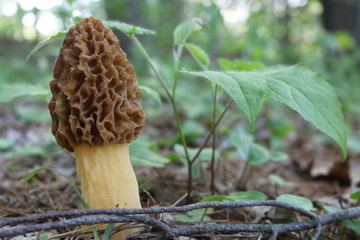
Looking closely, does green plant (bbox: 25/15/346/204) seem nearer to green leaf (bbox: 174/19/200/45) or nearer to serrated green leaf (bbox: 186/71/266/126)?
serrated green leaf (bbox: 186/71/266/126)

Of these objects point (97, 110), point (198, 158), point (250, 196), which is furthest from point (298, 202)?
point (97, 110)

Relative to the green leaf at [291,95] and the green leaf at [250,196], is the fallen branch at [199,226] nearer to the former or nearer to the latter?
the green leaf at [250,196]

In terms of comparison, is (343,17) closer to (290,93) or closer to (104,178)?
(290,93)

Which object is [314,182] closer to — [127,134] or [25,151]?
[127,134]

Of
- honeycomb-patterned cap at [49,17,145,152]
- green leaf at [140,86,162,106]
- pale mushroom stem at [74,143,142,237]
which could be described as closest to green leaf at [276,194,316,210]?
pale mushroom stem at [74,143,142,237]

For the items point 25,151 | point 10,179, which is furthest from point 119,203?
point 25,151

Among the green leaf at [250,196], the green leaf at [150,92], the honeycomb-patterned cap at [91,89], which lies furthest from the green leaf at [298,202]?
the green leaf at [150,92]
